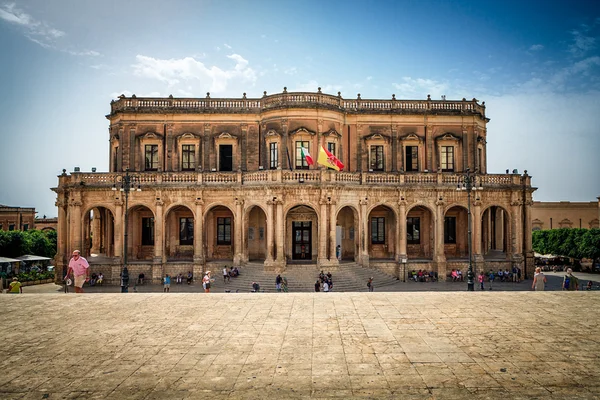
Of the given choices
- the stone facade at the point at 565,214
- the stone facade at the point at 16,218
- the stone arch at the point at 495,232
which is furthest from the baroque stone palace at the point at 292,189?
the stone facade at the point at 16,218

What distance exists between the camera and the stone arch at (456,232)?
110ft

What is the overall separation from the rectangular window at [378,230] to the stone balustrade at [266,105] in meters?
8.54

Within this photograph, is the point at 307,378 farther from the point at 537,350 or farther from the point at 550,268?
the point at 550,268

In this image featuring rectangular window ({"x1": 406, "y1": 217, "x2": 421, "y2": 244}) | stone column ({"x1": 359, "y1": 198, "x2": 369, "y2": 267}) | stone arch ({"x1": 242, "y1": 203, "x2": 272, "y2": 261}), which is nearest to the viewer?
stone column ({"x1": 359, "y1": 198, "x2": 369, "y2": 267})

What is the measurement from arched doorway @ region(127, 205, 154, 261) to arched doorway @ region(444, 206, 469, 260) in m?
23.2

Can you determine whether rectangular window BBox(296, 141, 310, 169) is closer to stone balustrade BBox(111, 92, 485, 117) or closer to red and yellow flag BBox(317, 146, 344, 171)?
red and yellow flag BBox(317, 146, 344, 171)

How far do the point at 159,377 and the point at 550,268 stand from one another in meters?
42.5

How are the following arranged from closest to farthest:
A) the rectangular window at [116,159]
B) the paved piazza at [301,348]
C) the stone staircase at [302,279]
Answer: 1. the paved piazza at [301,348]
2. the stone staircase at [302,279]
3. the rectangular window at [116,159]

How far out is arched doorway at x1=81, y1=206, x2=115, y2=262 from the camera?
3297 centimetres

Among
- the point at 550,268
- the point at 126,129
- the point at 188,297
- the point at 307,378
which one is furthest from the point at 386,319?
the point at 550,268

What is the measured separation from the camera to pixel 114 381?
308 inches

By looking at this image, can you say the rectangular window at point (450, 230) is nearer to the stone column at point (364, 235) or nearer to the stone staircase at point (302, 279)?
the stone staircase at point (302, 279)

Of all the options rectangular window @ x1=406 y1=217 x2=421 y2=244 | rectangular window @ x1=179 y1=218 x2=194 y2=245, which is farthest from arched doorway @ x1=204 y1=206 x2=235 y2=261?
rectangular window @ x1=406 y1=217 x2=421 y2=244

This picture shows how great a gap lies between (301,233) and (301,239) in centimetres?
45
